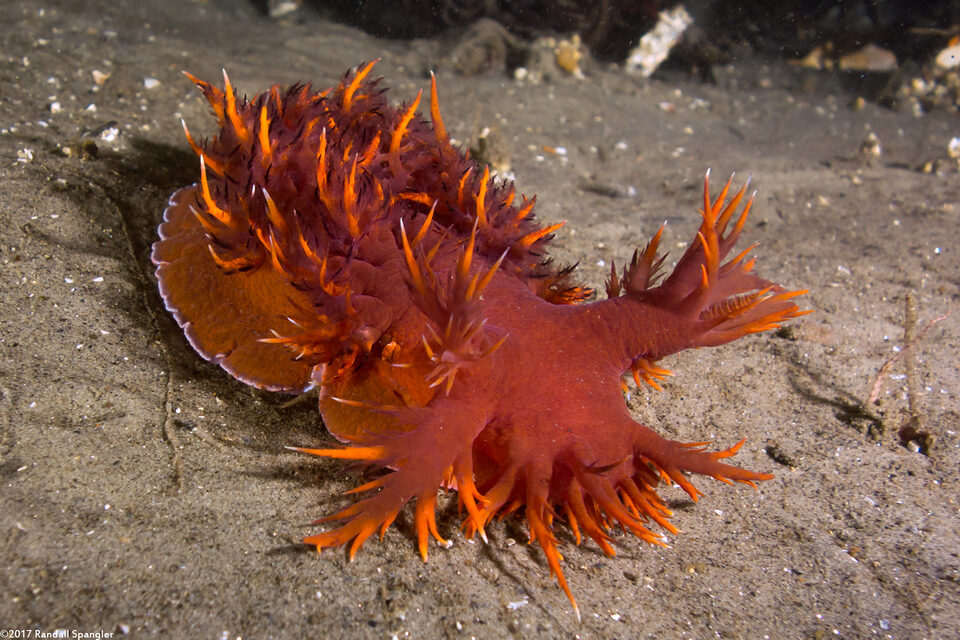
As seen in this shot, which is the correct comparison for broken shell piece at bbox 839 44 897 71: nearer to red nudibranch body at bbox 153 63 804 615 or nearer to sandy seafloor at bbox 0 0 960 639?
sandy seafloor at bbox 0 0 960 639

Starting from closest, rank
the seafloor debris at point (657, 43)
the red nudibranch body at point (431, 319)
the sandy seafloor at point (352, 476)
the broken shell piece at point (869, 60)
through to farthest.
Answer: the sandy seafloor at point (352, 476) < the red nudibranch body at point (431, 319) < the seafloor debris at point (657, 43) < the broken shell piece at point (869, 60)

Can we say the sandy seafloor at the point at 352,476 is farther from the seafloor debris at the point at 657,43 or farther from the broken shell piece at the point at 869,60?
the broken shell piece at the point at 869,60

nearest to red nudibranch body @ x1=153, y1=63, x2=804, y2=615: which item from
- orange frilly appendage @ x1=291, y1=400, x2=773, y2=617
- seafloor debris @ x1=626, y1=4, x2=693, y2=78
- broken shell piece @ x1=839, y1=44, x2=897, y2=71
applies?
orange frilly appendage @ x1=291, y1=400, x2=773, y2=617

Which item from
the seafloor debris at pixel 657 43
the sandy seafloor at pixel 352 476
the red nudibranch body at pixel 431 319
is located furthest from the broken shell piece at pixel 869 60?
the red nudibranch body at pixel 431 319

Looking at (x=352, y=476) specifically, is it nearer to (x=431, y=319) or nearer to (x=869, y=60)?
(x=431, y=319)

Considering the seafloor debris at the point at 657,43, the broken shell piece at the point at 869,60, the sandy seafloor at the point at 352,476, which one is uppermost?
the broken shell piece at the point at 869,60

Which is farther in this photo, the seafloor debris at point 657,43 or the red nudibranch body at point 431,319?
the seafloor debris at point 657,43

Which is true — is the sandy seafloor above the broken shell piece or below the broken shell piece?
below
